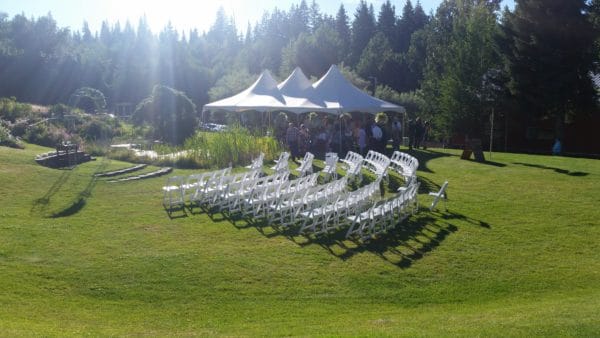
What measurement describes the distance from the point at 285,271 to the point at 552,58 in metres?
25.9

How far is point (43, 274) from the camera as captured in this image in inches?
362

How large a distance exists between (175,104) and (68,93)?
1459 inches

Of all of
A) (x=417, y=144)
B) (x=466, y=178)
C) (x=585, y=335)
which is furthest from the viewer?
(x=417, y=144)

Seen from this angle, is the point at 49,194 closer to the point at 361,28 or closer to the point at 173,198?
the point at 173,198

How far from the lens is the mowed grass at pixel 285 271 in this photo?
24.1ft

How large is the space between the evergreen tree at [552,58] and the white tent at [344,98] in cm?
949

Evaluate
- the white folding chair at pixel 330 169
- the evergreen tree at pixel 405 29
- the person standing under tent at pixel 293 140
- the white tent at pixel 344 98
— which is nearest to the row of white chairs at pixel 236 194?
the white folding chair at pixel 330 169

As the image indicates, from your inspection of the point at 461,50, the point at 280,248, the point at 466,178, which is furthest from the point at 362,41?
the point at 280,248

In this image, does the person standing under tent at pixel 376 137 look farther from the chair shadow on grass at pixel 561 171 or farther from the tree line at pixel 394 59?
the tree line at pixel 394 59

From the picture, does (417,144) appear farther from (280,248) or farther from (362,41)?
(362,41)

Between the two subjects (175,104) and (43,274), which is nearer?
(43,274)

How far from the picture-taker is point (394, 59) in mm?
66812

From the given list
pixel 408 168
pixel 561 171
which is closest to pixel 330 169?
pixel 408 168

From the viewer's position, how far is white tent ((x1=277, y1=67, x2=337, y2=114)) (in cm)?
2441
